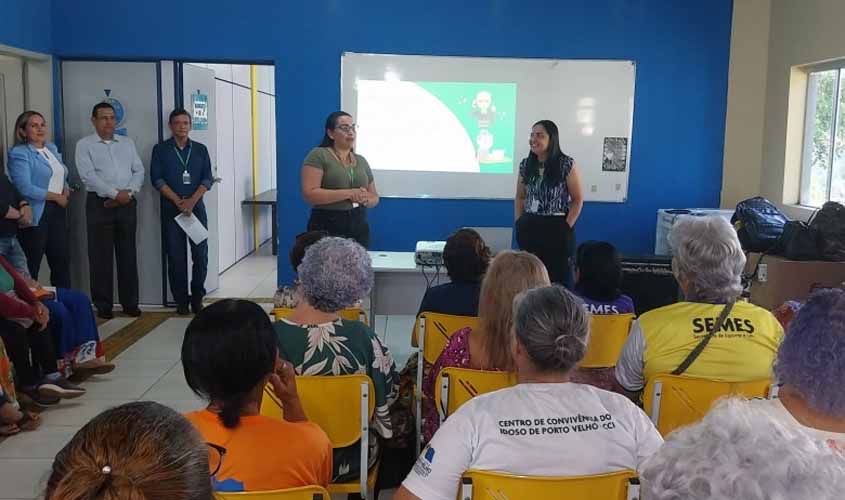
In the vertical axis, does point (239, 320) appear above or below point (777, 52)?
below

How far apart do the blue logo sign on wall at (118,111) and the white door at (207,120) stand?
0.51 metres

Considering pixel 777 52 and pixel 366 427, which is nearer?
pixel 366 427

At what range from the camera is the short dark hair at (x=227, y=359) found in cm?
161

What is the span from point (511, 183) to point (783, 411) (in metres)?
4.95

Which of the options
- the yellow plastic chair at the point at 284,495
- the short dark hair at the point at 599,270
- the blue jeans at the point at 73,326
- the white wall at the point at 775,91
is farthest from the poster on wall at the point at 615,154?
the yellow plastic chair at the point at 284,495

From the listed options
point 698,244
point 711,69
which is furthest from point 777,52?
point 698,244

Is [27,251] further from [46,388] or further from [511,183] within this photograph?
[511,183]

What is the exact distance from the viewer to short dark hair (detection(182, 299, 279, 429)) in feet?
5.28

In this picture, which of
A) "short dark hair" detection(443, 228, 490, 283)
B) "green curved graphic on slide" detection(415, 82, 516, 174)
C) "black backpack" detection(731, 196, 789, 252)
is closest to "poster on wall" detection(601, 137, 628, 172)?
"green curved graphic on slide" detection(415, 82, 516, 174)

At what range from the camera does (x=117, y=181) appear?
18.8 feet

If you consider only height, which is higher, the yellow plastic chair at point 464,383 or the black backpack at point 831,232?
the black backpack at point 831,232

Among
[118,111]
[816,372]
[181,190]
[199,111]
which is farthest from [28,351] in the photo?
[816,372]

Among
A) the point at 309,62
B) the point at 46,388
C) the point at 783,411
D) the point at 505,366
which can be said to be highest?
the point at 309,62

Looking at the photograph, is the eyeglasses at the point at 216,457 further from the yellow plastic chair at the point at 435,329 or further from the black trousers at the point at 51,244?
the black trousers at the point at 51,244
